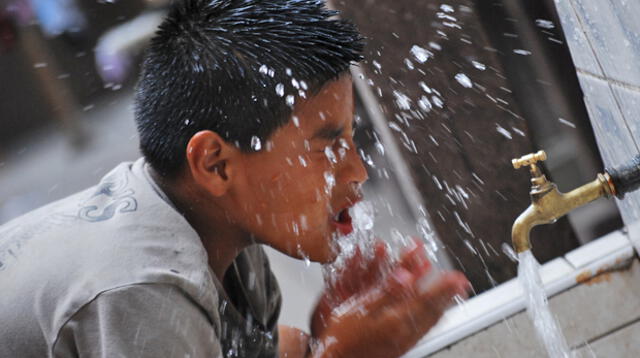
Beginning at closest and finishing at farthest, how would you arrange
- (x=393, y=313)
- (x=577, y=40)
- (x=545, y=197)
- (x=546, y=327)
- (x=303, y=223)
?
1. (x=545, y=197)
2. (x=393, y=313)
3. (x=303, y=223)
4. (x=577, y=40)
5. (x=546, y=327)

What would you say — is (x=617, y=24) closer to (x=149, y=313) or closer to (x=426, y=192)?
(x=149, y=313)

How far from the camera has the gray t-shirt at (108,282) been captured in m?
0.83

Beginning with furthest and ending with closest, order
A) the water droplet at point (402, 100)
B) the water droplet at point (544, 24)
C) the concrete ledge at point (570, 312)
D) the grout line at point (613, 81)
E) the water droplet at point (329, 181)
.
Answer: the water droplet at point (402, 100)
the water droplet at point (544, 24)
the concrete ledge at point (570, 312)
the water droplet at point (329, 181)
the grout line at point (613, 81)

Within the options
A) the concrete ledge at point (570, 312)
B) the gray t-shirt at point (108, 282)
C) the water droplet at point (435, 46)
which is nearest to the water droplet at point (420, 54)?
the water droplet at point (435, 46)

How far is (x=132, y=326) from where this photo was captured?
0.83m

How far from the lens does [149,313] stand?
85 cm

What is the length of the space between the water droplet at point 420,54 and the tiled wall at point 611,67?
441 millimetres

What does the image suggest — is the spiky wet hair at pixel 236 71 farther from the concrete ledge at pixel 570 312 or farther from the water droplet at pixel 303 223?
the concrete ledge at pixel 570 312

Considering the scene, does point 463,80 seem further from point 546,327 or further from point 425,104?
point 546,327

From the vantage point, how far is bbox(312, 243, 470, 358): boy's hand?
953 millimetres

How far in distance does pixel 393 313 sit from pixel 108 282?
0.36 metres

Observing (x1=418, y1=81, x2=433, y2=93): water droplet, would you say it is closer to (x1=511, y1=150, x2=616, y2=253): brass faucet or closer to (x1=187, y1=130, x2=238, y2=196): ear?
(x1=187, y1=130, x2=238, y2=196): ear

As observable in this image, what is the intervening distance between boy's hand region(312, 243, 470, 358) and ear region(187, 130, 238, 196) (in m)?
0.24

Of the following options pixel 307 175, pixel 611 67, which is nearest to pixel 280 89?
pixel 307 175
